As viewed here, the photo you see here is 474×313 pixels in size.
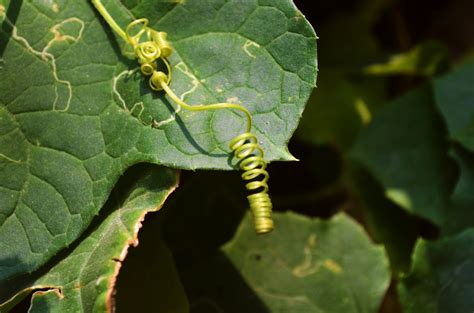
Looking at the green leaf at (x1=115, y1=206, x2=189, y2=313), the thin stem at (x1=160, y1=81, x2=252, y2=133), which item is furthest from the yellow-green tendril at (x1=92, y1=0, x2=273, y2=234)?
the green leaf at (x1=115, y1=206, x2=189, y2=313)

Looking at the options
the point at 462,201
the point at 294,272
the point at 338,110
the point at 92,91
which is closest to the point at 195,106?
the point at 92,91

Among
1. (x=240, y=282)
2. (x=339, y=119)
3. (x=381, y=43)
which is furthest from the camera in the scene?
(x=381, y=43)

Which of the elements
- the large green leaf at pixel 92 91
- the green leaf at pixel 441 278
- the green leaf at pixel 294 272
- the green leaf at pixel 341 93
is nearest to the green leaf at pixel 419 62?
the green leaf at pixel 341 93

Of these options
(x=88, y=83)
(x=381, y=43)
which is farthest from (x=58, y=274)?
(x=381, y=43)

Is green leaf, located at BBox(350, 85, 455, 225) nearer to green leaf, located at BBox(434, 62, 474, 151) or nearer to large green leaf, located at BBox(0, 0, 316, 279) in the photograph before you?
green leaf, located at BBox(434, 62, 474, 151)

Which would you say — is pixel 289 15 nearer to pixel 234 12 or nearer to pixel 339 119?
pixel 234 12
